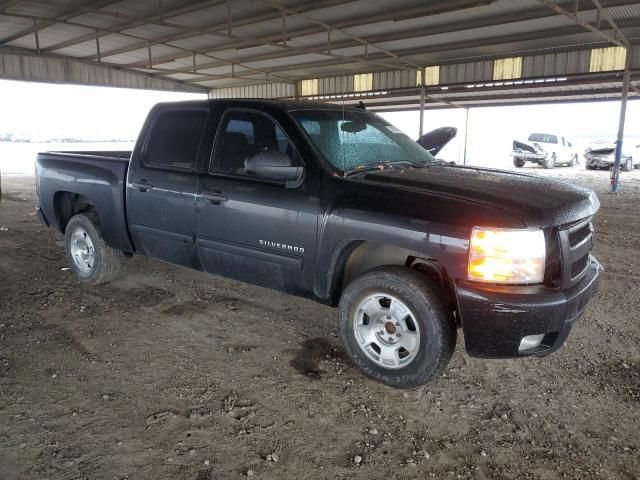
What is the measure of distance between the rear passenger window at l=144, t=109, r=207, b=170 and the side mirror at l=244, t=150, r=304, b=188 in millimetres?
927

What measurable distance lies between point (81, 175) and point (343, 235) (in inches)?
122

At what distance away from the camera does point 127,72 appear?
70.4 feet

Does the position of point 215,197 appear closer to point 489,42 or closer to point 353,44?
point 353,44

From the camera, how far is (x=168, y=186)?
4109mm

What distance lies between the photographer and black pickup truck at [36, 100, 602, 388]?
270 cm

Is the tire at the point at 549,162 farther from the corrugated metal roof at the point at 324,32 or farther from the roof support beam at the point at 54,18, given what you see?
the roof support beam at the point at 54,18

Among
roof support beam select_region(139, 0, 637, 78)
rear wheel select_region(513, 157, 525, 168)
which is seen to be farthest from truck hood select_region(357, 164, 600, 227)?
rear wheel select_region(513, 157, 525, 168)

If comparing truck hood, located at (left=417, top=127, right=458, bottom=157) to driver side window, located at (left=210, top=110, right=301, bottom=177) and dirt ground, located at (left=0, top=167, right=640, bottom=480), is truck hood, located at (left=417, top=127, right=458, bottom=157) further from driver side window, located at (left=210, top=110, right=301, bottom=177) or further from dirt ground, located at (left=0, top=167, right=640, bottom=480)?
dirt ground, located at (left=0, top=167, right=640, bottom=480)

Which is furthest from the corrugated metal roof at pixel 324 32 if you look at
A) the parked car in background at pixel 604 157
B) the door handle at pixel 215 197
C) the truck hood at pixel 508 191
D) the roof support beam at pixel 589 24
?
the parked car in background at pixel 604 157

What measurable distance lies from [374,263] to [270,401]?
117 centimetres

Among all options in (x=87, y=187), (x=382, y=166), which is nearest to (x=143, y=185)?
(x=87, y=187)

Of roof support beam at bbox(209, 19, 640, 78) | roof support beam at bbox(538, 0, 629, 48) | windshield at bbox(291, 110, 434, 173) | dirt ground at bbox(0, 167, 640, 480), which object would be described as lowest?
dirt ground at bbox(0, 167, 640, 480)

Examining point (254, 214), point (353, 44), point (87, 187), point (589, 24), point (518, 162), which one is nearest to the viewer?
point (254, 214)

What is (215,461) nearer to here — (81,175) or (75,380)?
(75,380)
